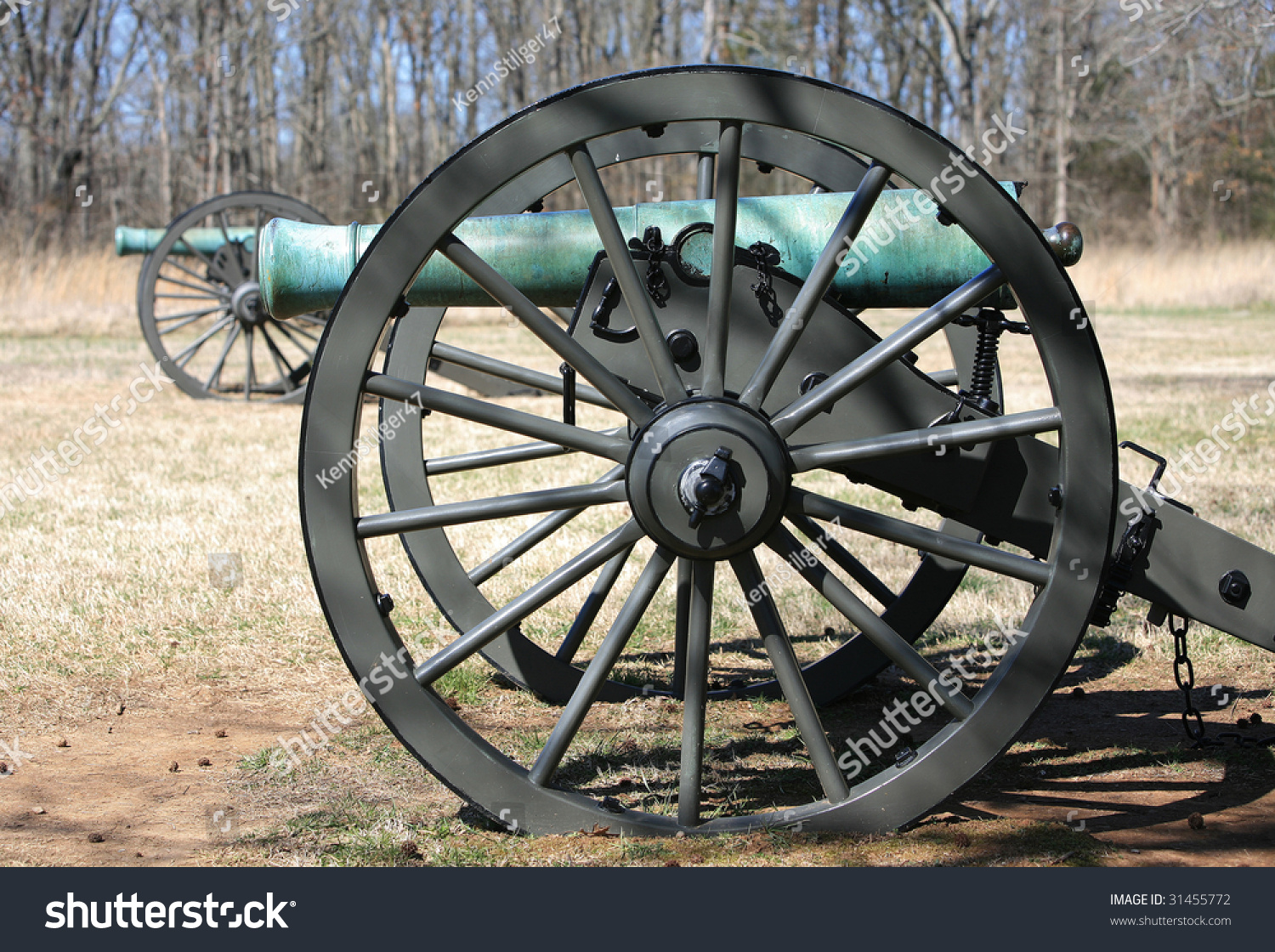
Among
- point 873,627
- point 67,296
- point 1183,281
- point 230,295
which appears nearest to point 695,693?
point 873,627

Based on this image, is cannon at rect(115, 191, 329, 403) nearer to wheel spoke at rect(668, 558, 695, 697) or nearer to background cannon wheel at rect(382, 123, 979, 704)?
A: background cannon wheel at rect(382, 123, 979, 704)

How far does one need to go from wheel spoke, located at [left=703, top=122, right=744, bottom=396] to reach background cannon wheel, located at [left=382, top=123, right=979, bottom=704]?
94 cm

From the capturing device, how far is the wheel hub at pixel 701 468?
8.16 ft

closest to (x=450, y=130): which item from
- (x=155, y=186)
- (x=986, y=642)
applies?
(x=155, y=186)

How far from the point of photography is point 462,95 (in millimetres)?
29672

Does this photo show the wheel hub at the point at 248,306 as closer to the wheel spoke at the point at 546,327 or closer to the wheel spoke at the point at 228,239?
the wheel spoke at the point at 228,239

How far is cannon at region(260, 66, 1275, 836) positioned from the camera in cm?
244

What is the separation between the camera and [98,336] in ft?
52.6

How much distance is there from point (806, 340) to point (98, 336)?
50.6 ft

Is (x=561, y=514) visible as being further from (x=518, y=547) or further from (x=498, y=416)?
(x=498, y=416)

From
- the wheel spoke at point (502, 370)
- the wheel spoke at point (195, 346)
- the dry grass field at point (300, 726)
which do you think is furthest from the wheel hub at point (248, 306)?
the wheel spoke at point (502, 370)

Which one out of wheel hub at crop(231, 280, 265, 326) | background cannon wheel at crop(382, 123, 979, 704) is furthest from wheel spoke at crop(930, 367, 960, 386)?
wheel hub at crop(231, 280, 265, 326)

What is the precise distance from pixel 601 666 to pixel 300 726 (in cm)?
148

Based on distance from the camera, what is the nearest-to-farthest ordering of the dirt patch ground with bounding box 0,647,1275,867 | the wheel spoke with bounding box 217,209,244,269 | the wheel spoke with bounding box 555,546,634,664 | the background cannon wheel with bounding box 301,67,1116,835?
the background cannon wheel with bounding box 301,67,1116,835 → the dirt patch ground with bounding box 0,647,1275,867 → the wheel spoke with bounding box 555,546,634,664 → the wheel spoke with bounding box 217,209,244,269
